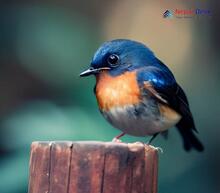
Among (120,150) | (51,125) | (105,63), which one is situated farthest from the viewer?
(51,125)

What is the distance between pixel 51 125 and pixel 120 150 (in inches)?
135

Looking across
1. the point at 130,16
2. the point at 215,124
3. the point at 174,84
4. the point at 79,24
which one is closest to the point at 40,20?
the point at 79,24

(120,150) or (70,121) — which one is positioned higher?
(120,150)

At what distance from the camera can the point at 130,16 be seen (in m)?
6.68

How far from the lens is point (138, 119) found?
4.38m

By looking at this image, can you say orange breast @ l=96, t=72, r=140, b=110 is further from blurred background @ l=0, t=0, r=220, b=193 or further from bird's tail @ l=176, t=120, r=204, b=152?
blurred background @ l=0, t=0, r=220, b=193

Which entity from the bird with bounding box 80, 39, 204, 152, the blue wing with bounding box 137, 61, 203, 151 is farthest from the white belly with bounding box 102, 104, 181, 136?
the blue wing with bounding box 137, 61, 203, 151

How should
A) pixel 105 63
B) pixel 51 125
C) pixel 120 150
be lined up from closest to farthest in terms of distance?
pixel 120 150, pixel 105 63, pixel 51 125

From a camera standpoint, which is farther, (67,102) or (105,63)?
(67,102)

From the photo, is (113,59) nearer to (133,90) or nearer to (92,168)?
(133,90)

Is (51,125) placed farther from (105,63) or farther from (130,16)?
(105,63)

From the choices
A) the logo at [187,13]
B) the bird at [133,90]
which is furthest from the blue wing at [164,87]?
the logo at [187,13]

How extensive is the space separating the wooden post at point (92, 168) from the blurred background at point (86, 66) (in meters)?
3.31

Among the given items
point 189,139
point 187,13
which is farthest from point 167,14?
point 189,139
